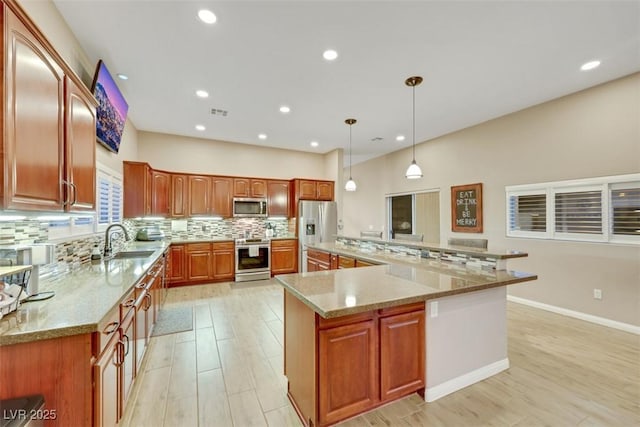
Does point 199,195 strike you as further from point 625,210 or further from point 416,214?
point 625,210

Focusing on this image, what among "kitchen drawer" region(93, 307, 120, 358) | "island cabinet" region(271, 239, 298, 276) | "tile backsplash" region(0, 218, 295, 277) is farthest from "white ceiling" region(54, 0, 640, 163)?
"island cabinet" region(271, 239, 298, 276)

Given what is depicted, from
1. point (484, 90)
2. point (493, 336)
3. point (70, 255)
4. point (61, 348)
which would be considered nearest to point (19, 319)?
point (61, 348)

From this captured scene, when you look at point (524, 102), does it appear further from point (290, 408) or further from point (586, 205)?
point (290, 408)

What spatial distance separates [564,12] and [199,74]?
366cm

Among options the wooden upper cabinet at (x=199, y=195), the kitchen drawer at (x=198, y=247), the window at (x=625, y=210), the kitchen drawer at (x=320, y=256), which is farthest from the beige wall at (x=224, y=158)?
the window at (x=625, y=210)

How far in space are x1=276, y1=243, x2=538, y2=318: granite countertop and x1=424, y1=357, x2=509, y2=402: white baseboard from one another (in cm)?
80

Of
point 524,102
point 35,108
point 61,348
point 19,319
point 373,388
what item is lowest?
point 373,388

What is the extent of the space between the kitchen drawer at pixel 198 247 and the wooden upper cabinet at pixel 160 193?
0.79 meters

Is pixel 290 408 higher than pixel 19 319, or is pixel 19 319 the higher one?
pixel 19 319

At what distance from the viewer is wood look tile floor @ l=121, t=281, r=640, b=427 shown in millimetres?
1845

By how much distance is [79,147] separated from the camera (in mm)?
1835

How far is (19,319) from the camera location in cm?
127

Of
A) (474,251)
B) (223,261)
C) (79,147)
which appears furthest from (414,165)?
(223,261)

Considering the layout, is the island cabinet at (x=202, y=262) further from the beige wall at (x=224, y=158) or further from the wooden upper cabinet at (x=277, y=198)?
the beige wall at (x=224, y=158)
